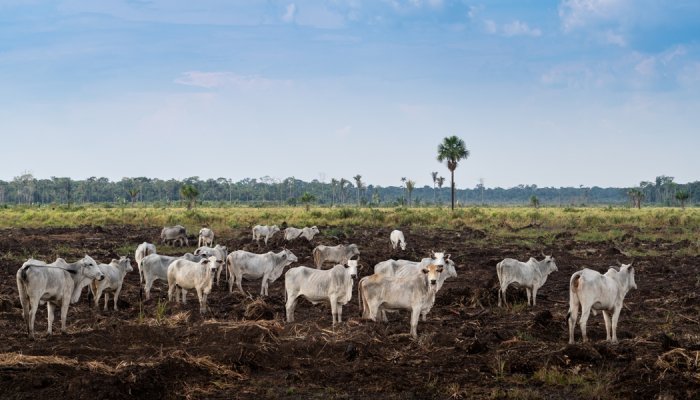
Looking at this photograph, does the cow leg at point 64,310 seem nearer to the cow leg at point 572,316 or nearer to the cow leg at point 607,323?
the cow leg at point 572,316

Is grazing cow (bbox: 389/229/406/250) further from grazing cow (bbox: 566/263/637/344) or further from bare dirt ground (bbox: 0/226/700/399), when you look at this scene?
grazing cow (bbox: 566/263/637/344)

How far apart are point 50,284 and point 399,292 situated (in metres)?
7.10

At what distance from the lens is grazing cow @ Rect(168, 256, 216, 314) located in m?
16.9

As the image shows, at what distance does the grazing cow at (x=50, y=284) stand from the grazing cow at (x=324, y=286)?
4374 mm

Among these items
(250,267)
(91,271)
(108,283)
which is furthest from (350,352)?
(250,267)

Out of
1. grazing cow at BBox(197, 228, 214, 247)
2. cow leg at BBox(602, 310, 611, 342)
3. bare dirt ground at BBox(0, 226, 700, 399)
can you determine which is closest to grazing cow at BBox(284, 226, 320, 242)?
grazing cow at BBox(197, 228, 214, 247)

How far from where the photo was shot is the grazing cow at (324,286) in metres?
15.1

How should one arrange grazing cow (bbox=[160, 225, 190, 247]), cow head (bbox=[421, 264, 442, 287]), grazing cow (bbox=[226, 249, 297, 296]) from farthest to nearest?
grazing cow (bbox=[160, 225, 190, 247]) → grazing cow (bbox=[226, 249, 297, 296]) → cow head (bbox=[421, 264, 442, 287])

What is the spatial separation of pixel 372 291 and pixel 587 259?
1822 centimetres

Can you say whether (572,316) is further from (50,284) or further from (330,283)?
(50,284)

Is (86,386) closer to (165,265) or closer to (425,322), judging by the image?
(425,322)

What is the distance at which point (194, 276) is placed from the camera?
17234 millimetres

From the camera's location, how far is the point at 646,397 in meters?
9.36

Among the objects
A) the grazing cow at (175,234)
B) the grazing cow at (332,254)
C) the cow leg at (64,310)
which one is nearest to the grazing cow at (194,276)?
the cow leg at (64,310)
